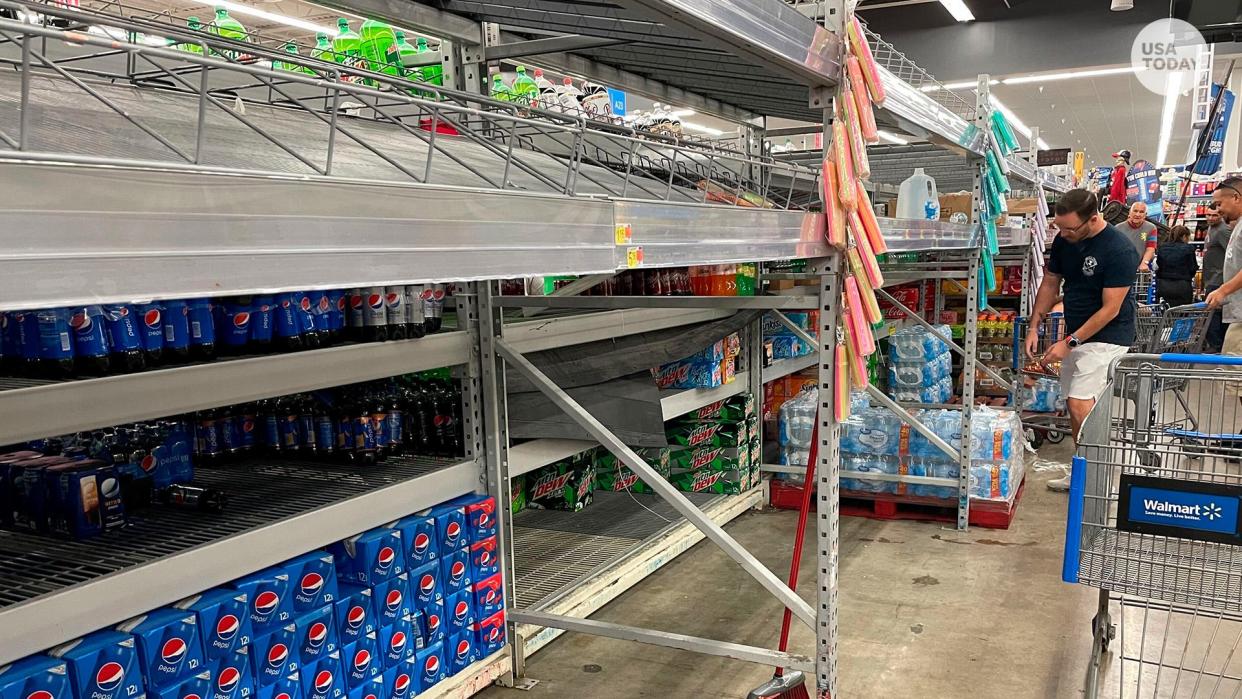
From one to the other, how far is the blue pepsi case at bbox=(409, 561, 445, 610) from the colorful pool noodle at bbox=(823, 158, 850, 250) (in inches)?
62.0

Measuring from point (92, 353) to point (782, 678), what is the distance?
6.92ft

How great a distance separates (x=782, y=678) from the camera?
2.70 meters

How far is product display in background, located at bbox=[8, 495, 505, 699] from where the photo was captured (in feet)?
6.13

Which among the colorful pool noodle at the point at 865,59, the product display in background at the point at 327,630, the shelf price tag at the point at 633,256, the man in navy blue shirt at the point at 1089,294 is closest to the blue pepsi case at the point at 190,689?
the product display in background at the point at 327,630

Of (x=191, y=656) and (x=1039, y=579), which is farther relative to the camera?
(x=1039, y=579)

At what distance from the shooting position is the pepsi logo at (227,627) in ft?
6.80

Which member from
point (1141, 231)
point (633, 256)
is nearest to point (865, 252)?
point (633, 256)

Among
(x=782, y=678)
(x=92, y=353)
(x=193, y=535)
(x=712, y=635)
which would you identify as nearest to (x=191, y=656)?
(x=193, y=535)

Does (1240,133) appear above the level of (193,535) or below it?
above

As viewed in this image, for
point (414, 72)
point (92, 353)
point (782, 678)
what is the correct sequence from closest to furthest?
point (92, 353), point (782, 678), point (414, 72)

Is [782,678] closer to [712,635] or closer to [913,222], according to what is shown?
[712,635]

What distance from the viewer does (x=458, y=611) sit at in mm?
2852

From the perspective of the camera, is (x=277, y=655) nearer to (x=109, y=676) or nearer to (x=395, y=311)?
(x=109, y=676)

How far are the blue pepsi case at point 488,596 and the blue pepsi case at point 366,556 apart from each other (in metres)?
0.47
